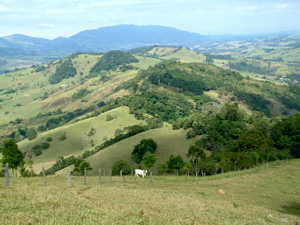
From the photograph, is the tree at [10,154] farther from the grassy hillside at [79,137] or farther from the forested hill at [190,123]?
the grassy hillside at [79,137]

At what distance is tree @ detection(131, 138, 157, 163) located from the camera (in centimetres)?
7226

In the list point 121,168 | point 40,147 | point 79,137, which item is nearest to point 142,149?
point 121,168

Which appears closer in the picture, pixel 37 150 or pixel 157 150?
pixel 157 150

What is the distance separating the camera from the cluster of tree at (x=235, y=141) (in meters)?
51.4

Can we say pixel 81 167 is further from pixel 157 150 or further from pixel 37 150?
pixel 37 150

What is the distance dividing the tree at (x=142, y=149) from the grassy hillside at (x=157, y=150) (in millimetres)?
1737

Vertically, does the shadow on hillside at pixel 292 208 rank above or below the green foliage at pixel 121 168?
above

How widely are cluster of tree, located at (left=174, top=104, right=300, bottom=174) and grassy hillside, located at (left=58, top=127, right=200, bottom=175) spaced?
5.21 m

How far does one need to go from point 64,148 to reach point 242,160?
87205 millimetres

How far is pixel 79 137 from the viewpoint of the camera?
118 meters

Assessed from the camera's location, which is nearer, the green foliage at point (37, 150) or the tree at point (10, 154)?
the tree at point (10, 154)

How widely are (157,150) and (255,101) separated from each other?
128 m

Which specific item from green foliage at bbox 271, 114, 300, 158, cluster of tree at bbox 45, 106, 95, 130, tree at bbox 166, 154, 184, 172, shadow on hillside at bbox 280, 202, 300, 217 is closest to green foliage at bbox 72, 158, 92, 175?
tree at bbox 166, 154, 184, 172

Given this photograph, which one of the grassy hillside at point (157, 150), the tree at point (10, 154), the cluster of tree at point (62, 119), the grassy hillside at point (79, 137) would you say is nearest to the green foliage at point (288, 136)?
the grassy hillside at point (157, 150)
